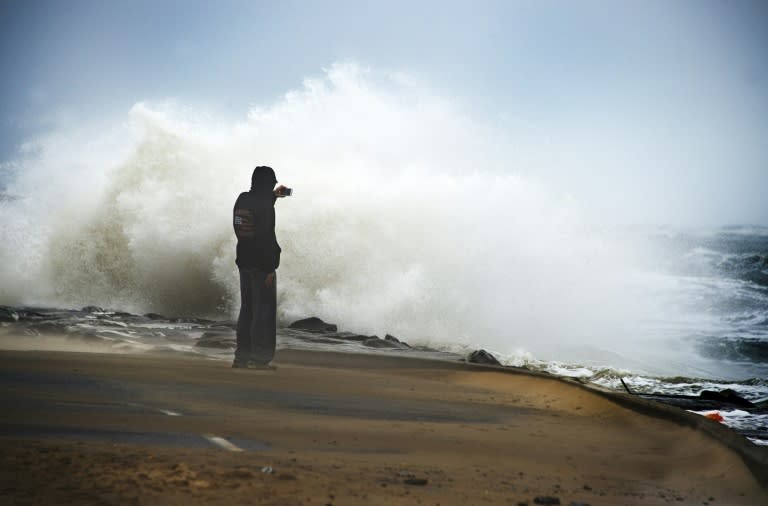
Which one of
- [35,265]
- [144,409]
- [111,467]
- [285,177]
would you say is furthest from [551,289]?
[111,467]

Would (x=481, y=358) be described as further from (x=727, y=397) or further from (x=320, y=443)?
(x=320, y=443)

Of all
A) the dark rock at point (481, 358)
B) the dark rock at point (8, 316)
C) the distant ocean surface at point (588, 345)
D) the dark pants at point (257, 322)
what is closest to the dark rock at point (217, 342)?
the distant ocean surface at point (588, 345)

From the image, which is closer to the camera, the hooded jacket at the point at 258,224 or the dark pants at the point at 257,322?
the hooded jacket at the point at 258,224

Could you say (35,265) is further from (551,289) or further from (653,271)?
(653,271)

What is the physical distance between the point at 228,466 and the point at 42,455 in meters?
Answer: 0.80

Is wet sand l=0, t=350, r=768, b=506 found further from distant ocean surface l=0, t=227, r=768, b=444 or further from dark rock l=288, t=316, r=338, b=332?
dark rock l=288, t=316, r=338, b=332

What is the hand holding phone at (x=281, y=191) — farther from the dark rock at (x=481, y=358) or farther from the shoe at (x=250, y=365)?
the dark rock at (x=481, y=358)

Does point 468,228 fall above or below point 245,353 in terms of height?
above

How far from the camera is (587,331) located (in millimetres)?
19312

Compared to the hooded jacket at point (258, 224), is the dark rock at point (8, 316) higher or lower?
lower

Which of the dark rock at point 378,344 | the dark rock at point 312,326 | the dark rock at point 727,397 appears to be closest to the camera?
the dark rock at point 727,397

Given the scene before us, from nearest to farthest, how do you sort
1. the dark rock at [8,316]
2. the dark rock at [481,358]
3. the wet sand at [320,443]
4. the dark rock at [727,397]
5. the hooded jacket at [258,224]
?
the wet sand at [320,443] < the hooded jacket at [258,224] < the dark rock at [727,397] < the dark rock at [481,358] < the dark rock at [8,316]

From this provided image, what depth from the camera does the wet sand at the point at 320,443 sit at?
311 cm

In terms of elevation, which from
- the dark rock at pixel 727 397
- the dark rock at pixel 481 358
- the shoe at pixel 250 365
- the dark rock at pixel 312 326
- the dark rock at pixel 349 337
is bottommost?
the shoe at pixel 250 365
